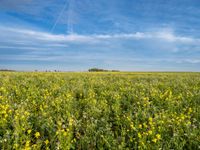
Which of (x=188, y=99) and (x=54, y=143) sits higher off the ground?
(x=188, y=99)

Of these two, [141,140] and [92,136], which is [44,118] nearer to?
[92,136]

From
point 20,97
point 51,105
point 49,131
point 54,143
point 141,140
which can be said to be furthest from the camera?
point 20,97

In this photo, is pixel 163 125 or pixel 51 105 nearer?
pixel 163 125

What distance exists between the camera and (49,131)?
6.24m

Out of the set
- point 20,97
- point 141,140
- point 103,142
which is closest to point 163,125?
point 141,140

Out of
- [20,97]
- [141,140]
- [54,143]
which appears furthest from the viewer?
[20,97]

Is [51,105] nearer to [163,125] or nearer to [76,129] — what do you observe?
[76,129]

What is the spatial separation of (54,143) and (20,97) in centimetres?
586

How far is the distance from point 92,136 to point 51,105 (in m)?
3.13

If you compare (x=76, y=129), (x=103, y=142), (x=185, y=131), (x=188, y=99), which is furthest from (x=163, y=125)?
(x=188, y=99)

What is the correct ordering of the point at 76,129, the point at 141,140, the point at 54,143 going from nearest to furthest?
1. the point at 141,140
2. the point at 54,143
3. the point at 76,129

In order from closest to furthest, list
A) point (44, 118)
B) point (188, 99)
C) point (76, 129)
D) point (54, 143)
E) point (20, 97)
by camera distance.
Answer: point (54, 143)
point (76, 129)
point (44, 118)
point (188, 99)
point (20, 97)

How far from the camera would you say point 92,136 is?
20.5 feet

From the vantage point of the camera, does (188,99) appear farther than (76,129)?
Yes
